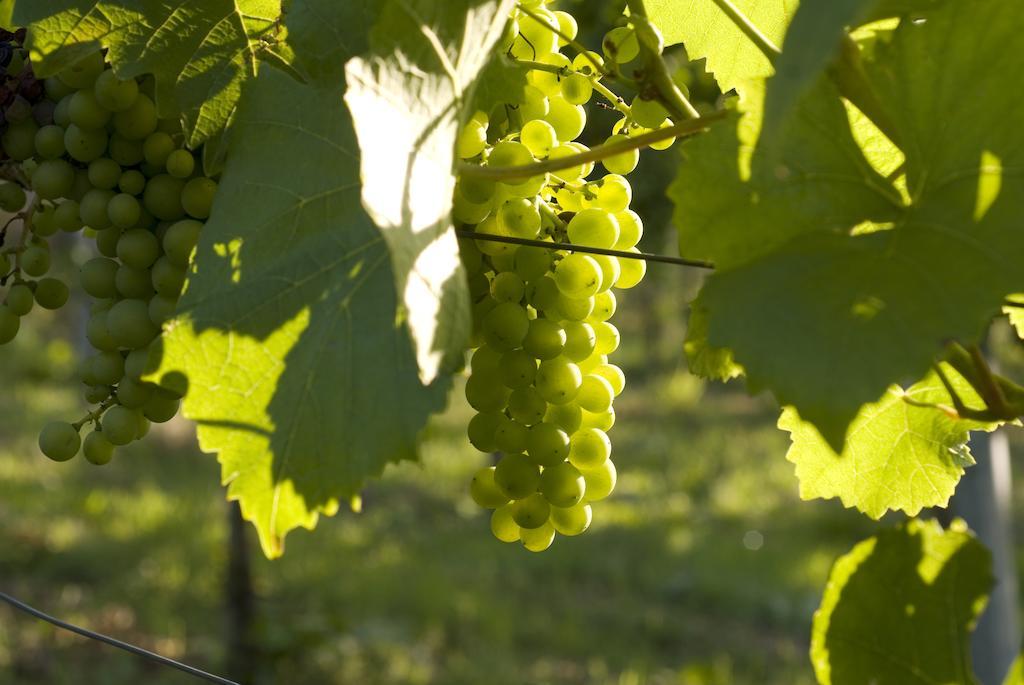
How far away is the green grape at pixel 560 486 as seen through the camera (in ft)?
2.17

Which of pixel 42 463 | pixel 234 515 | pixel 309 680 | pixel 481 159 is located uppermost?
pixel 481 159

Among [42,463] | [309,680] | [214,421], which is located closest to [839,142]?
[214,421]

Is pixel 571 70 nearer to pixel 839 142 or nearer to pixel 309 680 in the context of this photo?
pixel 839 142

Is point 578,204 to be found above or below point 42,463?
above

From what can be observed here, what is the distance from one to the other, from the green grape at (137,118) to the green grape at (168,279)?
0.27 feet

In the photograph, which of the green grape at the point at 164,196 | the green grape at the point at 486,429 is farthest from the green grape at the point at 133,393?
the green grape at the point at 486,429

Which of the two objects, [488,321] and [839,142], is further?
[488,321]

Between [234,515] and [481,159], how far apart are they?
106 inches

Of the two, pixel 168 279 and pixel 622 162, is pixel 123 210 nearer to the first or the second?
pixel 168 279

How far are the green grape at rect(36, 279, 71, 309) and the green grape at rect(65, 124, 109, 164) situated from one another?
14 cm

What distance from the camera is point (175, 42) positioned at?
0.62 m

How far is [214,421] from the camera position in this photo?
529mm

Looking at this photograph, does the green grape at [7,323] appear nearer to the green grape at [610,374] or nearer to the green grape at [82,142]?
the green grape at [82,142]

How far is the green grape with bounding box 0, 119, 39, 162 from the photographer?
2.25 feet
